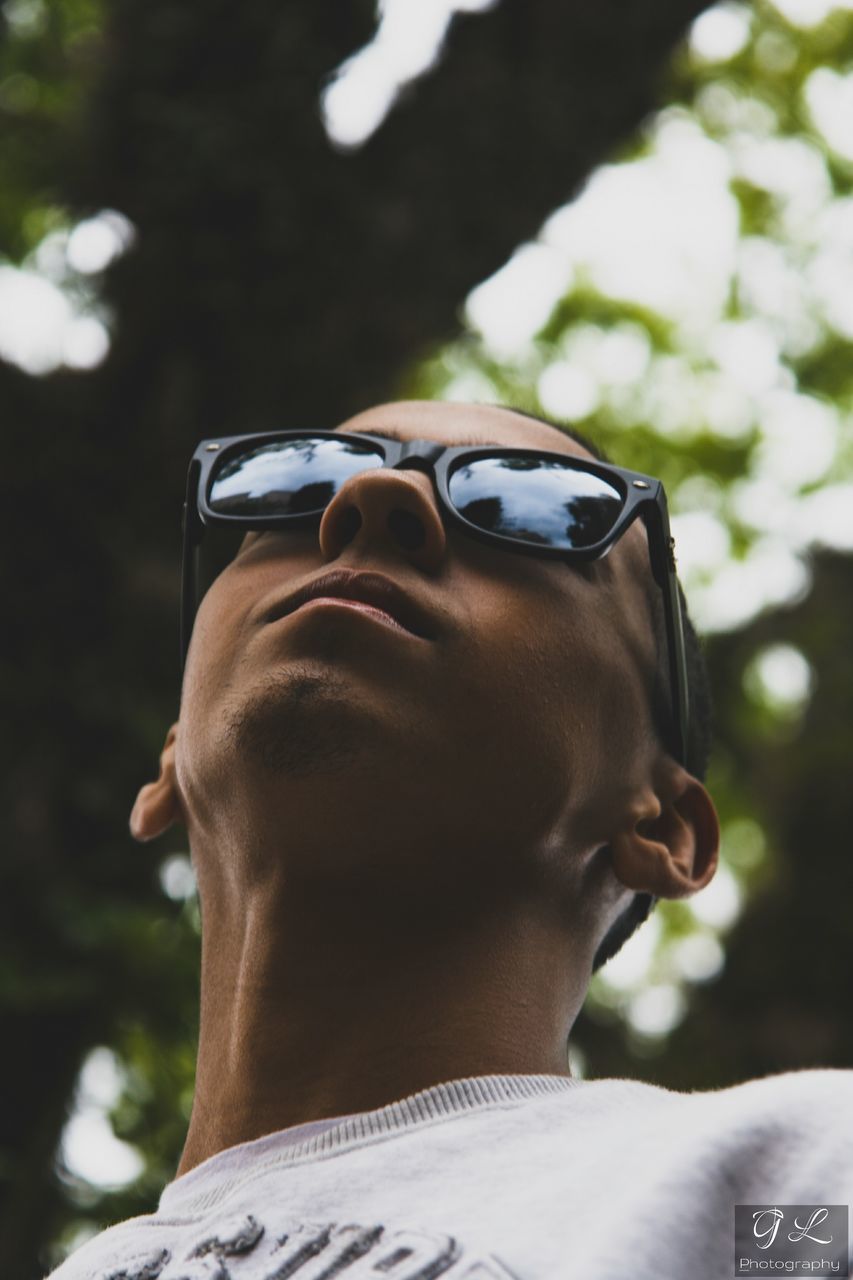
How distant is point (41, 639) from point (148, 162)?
1704 mm

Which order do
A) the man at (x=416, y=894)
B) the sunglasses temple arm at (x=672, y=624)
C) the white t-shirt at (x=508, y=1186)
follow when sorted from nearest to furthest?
the white t-shirt at (x=508, y=1186) → the man at (x=416, y=894) → the sunglasses temple arm at (x=672, y=624)

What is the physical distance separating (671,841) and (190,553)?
1.24 m

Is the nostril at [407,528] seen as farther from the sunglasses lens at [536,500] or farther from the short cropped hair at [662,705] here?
the short cropped hair at [662,705]

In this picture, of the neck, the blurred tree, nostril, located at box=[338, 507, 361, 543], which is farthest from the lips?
the blurred tree

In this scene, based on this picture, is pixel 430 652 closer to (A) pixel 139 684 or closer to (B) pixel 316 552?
(B) pixel 316 552

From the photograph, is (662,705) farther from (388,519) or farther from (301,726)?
(301,726)

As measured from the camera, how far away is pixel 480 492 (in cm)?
249

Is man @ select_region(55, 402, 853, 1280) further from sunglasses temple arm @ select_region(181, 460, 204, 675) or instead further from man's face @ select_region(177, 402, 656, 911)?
→ sunglasses temple arm @ select_region(181, 460, 204, 675)

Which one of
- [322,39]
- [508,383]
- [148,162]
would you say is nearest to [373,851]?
[148,162]

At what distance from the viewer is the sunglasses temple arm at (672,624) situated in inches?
109

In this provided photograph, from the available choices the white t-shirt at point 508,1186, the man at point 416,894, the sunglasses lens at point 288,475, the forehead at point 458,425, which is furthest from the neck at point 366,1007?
the forehead at point 458,425

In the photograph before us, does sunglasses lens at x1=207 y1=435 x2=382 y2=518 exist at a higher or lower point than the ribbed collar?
higher

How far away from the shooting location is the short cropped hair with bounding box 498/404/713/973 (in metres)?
2.79

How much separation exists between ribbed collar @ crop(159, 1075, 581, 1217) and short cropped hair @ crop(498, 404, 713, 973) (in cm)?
68
